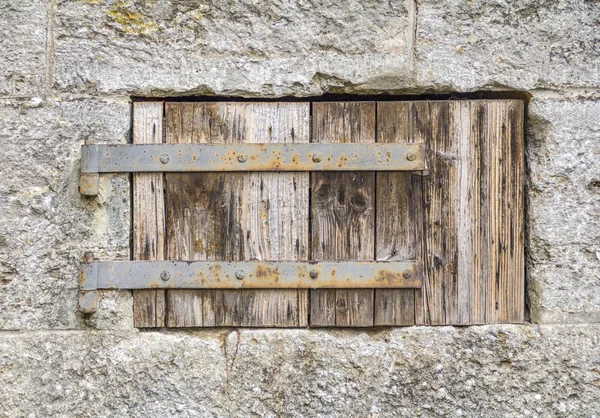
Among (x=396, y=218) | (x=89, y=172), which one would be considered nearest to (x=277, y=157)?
(x=396, y=218)

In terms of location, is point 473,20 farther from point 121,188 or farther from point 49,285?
point 49,285

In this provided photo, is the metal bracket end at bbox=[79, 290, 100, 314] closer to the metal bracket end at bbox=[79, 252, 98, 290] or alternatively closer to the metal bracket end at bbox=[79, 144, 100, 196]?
the metal bracket end at bbox=[79, 252, 98, 290]

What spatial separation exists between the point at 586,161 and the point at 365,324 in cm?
79

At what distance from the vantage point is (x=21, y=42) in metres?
1.52

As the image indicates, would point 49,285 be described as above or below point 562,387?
above

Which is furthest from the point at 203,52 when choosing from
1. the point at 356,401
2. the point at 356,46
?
the point at 356,401

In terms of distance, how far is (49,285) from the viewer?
1522mm

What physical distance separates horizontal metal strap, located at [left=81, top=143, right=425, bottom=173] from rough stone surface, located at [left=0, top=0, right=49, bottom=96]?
357mm

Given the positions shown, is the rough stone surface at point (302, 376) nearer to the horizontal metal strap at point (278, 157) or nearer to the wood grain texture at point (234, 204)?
the wood grain texture at point (234, 204)

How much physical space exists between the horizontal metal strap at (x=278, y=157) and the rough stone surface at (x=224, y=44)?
178mm

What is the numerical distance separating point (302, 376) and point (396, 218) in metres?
0.53

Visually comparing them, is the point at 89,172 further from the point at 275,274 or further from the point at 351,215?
the point at 351,215

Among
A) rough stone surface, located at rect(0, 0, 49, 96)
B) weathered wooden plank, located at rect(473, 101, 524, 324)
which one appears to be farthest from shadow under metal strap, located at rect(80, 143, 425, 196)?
rough stone surface, located at rect(0, 0, 49, 96)

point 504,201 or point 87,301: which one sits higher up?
point 504,201
